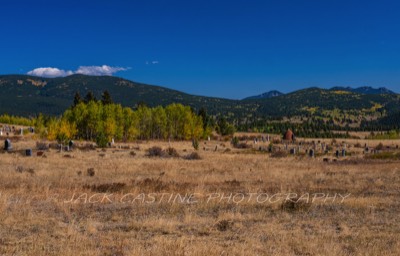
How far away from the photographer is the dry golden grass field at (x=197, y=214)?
8.61 metres

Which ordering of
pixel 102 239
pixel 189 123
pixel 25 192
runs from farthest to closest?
pixel 189 123 < pixel 25 192 < pixel 102 239

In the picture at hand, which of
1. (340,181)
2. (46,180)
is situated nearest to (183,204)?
(46,180)

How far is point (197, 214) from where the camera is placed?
1237 cm

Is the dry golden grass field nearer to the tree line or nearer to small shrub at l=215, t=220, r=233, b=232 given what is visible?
small shrub at l=215, t=220, r=233, b=232

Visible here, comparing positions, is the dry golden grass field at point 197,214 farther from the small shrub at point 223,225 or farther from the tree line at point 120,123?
the tree line at point 120,123

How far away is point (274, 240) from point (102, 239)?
4.00 m

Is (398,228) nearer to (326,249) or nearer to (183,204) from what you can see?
(326,249)

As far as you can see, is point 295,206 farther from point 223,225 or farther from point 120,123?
point 120,123

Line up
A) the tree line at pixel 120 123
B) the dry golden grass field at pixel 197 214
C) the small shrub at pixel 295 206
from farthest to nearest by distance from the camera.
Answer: the tree line at pixel 120 123 → the small shrub at pixel 295 206 → the dry golden grass field at pixel 197 214

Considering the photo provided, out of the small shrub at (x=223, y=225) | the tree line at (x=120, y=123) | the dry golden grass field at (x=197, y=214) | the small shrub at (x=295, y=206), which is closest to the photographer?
the dry golden grass field at (x=197, y=214)

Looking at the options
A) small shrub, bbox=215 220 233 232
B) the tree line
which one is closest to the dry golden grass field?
small shrub, bbox=215 220 233 232

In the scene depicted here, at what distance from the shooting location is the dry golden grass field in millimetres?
8609

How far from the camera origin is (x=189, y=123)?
79375mm

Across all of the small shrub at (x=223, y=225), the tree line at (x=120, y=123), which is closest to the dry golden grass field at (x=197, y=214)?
the small shrub at (x=223, y=225)
